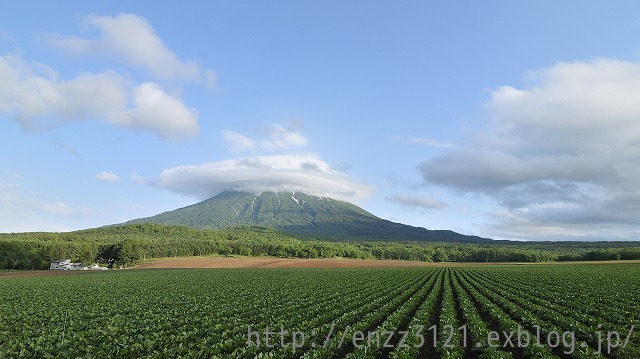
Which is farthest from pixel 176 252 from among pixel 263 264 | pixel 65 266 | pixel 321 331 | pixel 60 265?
pixel 321 331

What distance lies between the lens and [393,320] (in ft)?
72.4

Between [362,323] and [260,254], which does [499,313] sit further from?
[260,254]

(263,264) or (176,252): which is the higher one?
(263,264)

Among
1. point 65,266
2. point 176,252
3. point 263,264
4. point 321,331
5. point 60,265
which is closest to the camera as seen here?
point 321,331

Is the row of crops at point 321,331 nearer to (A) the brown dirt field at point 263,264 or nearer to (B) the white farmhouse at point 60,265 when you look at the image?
(A) the brown dirt field at point 263,264

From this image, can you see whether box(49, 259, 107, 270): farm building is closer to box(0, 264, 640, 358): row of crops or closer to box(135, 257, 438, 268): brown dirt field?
box(135, 257, 438, 268): brown dirt field

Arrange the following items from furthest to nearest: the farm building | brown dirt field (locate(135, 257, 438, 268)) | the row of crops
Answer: the farm building → brown dirt field (locate(135, 257, 438, 268)) → the row of crops

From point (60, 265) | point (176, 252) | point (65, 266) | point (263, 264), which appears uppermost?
point (263, 264)

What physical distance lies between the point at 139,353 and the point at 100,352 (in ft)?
5.31

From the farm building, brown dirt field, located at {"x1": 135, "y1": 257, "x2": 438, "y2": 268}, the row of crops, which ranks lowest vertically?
the farm building

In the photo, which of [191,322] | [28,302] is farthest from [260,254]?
[191,322]

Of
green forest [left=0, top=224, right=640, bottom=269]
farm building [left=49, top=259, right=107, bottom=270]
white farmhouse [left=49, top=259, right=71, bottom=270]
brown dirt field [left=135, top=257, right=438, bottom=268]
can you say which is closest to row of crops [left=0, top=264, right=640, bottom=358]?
brown dirt field [left=135, top=257, right=438, bottom=268]

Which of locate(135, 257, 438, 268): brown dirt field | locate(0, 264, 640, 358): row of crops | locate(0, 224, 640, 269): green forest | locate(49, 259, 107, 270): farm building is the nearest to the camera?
locate(0, 264, 640, 358): row of crops

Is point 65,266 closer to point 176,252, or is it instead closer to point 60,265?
point 60,265
